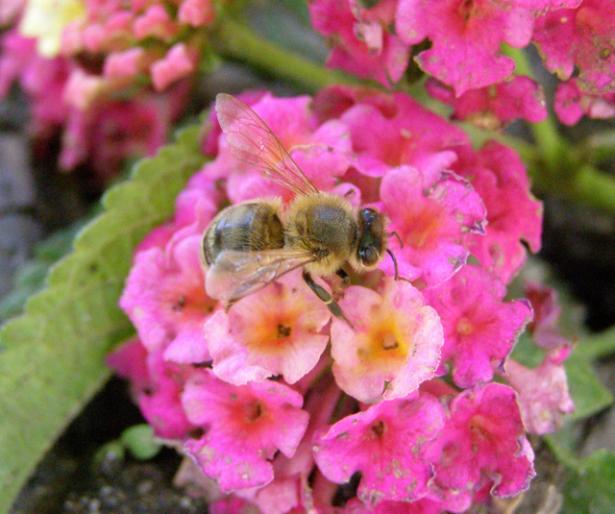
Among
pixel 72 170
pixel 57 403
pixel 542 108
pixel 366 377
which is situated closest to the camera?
pixel 366 377

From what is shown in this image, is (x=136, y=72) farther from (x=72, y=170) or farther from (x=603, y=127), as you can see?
(x=603, y=127)

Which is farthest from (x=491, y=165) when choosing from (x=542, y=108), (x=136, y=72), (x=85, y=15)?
(x=85, y=15)

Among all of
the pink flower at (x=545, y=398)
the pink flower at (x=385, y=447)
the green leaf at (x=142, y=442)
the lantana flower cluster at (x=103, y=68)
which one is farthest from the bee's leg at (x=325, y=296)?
the lantana flower cluster at (x=103, y=68)

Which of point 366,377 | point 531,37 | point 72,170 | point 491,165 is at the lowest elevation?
point 72,170

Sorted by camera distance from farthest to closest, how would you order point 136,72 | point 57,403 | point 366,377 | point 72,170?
1. point 72,170
2. point 136,72
3. point 57,403
4. point 366,377

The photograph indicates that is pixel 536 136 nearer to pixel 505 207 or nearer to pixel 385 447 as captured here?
pixel 505 207
